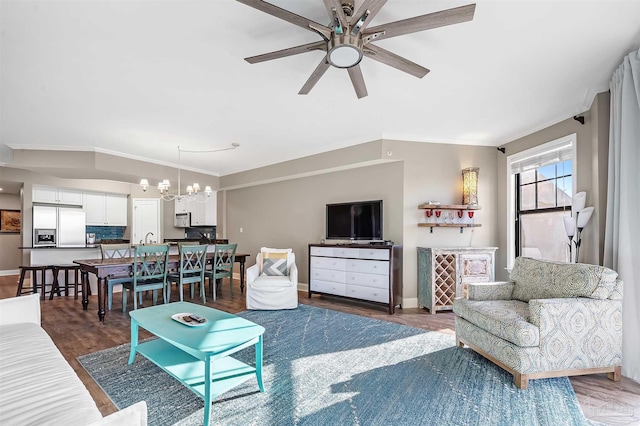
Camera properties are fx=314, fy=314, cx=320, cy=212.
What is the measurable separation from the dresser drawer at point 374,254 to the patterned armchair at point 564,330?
181cm

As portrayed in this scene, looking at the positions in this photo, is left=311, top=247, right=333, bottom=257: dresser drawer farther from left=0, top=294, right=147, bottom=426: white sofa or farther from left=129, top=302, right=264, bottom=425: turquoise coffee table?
left=0, top=294, right=147, bottom=426: white sofa

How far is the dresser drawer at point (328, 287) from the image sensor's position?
4824 mm

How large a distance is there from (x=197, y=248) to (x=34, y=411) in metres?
3.65

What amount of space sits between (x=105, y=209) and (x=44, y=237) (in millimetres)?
1324

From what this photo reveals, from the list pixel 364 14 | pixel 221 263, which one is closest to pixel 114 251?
pixel 221 263

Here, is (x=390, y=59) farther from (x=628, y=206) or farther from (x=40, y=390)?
(x=40, y=390)

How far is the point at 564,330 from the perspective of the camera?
2.31 metres

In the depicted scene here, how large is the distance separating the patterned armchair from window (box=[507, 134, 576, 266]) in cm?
157

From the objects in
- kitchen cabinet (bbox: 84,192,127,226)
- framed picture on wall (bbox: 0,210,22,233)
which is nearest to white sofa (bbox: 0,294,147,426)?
kitchen cabinet (bbox: 84,192,127,226)

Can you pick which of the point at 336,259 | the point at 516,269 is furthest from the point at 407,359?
the point at 336,259

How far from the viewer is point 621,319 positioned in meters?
2.40

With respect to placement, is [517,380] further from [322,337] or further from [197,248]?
[197,248]

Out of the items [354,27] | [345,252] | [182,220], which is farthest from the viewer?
[182,220]

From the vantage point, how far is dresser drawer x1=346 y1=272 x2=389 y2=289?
14.4 feet
